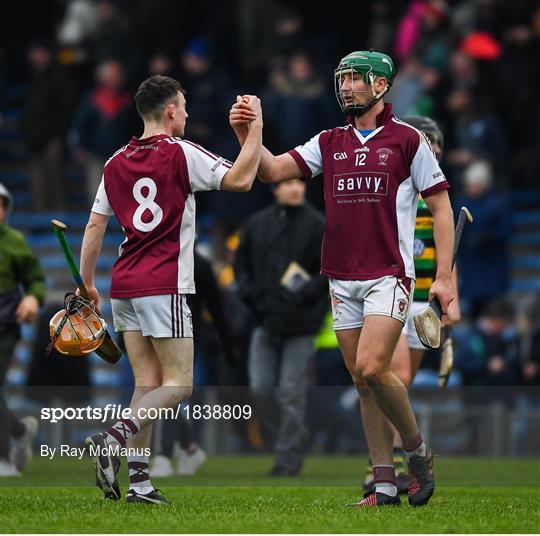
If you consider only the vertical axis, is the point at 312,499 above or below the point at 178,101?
below

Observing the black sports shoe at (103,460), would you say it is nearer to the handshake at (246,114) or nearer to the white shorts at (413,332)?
the handshake at (246,114)

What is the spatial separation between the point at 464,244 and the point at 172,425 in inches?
305

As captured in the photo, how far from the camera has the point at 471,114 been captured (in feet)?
59.9

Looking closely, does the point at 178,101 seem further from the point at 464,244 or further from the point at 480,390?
the point at 464,244

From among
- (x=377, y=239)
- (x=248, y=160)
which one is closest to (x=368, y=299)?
(x=377, y=239)

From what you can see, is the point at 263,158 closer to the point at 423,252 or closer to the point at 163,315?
the point at 163,315

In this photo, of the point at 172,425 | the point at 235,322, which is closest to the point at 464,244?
the point at 235,322

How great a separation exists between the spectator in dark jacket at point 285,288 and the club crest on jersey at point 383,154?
4.07 meters

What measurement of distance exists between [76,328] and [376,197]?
176 centimetres

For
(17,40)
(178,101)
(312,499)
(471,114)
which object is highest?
(17,40)

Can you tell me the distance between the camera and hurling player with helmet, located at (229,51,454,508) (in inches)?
362

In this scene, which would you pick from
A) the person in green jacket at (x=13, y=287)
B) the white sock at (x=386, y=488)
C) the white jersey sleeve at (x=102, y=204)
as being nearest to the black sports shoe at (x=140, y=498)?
the white sock at (x=386, y=488)

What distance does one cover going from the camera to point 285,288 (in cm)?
1352

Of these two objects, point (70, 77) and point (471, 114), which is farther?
point (70, 77)
